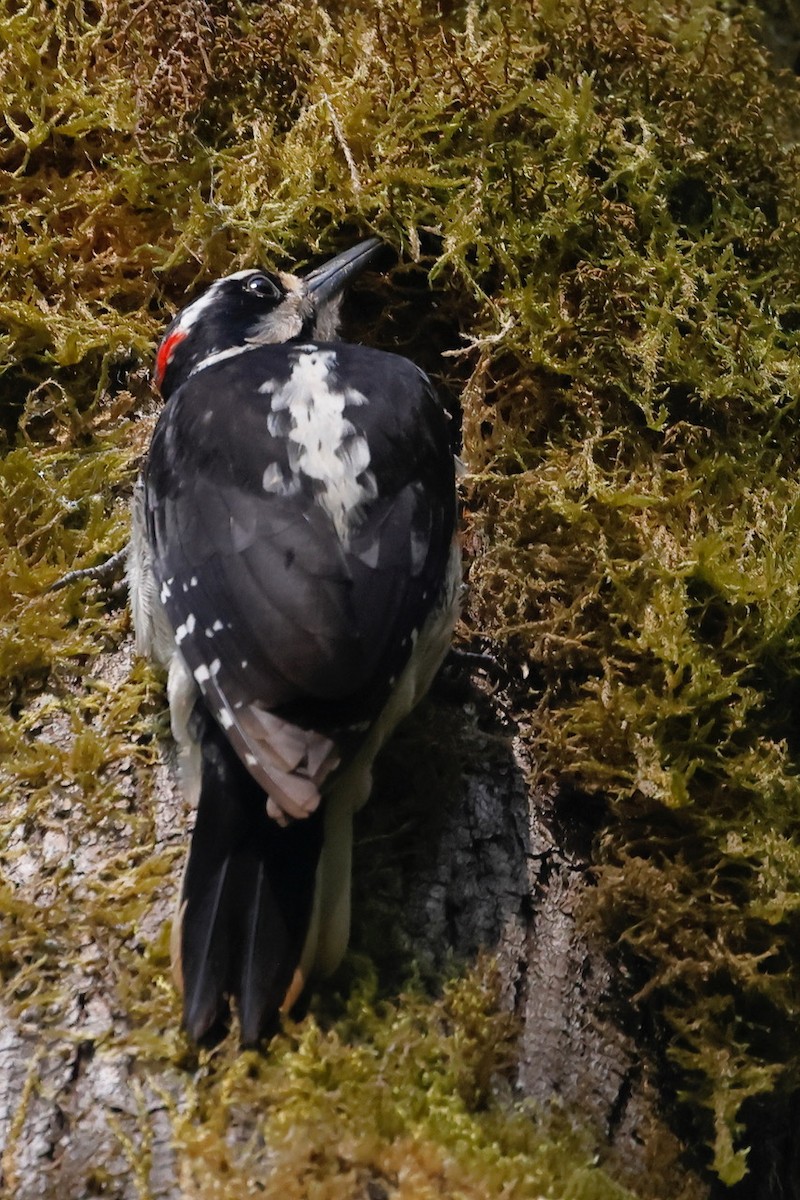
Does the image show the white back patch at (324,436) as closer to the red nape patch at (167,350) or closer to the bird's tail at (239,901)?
the red nape patch at (167,350)

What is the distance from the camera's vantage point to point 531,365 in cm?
286

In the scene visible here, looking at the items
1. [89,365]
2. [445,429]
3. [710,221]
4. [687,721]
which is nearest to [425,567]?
[445,429]

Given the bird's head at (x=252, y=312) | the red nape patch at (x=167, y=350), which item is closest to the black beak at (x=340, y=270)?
the bird's head at (x=252, y=312)

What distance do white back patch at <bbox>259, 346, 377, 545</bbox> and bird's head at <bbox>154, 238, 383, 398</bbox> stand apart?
29cm

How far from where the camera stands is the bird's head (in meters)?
2.93

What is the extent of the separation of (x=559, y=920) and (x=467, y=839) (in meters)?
0.23

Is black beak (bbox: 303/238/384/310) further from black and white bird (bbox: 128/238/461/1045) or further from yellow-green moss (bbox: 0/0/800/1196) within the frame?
black and white bird (bbox: 128/238/461/1045)

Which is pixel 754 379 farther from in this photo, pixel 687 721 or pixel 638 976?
pixel 638 976

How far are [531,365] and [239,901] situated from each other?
1.47 m

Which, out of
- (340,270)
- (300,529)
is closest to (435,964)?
(300,529)

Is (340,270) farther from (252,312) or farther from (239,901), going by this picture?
(239,901)

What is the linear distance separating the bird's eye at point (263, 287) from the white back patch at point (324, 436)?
1.06 ft

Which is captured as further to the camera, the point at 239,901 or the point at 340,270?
the point at 340,270

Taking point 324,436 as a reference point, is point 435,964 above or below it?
below
